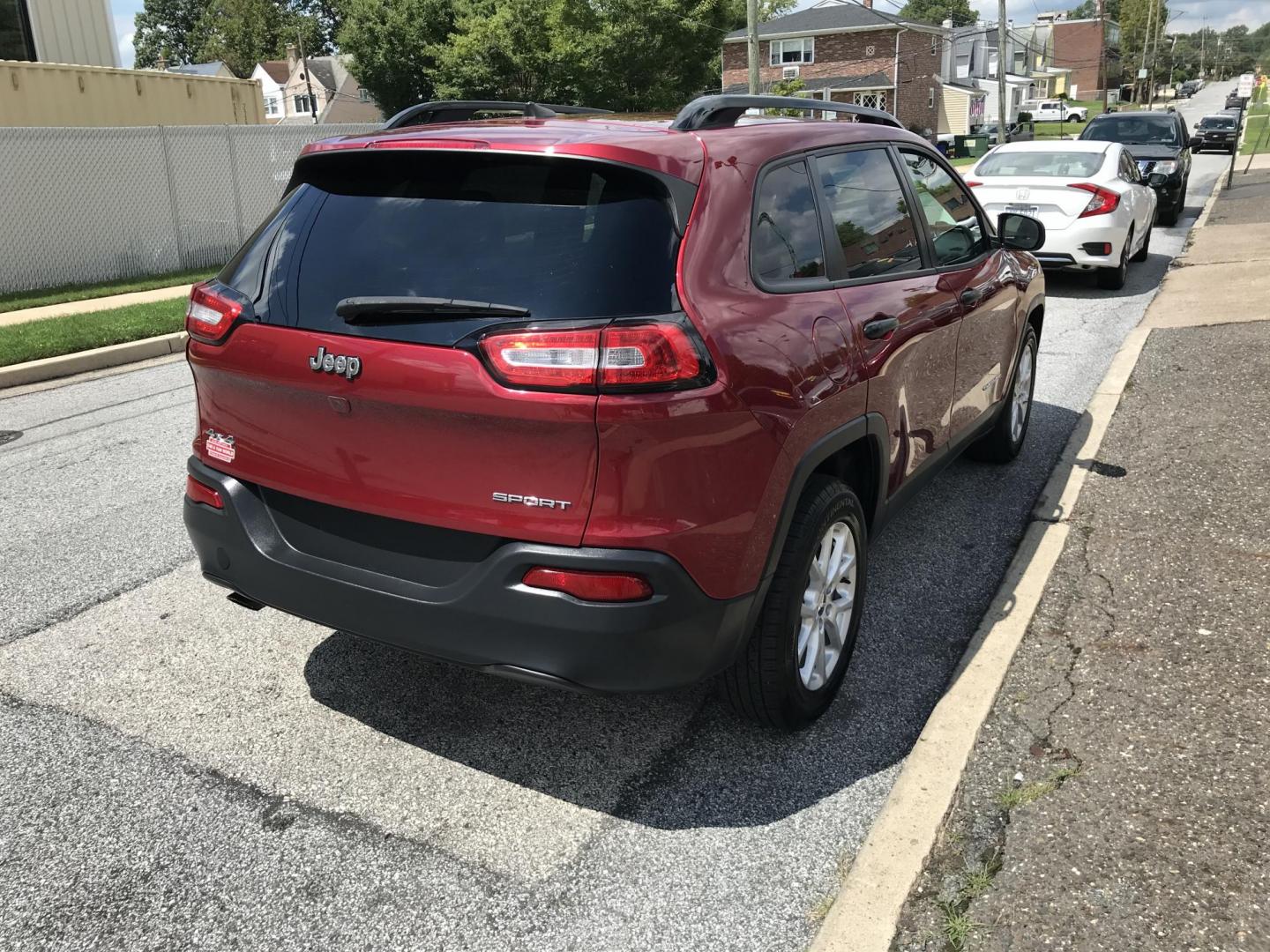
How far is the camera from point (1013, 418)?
602cm

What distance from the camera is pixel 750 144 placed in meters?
3.26

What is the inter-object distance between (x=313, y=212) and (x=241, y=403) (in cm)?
60

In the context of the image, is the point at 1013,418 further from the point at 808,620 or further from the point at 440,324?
the point at 440,324

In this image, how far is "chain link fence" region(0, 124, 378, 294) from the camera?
13328 millimetres

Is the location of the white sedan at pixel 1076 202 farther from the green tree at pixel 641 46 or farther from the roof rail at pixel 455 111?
the green tree at pixel 641 46

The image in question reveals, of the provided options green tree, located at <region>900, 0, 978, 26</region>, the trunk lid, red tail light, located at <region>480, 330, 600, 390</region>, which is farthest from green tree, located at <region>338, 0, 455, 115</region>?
green tree, located at <region>900, 0, 978, 26</region>

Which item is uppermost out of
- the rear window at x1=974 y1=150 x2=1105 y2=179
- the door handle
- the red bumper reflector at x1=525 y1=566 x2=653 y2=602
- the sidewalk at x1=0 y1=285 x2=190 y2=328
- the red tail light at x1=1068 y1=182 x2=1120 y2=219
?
the door handle

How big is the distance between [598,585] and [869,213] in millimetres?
1986

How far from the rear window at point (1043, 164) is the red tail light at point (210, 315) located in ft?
35.5


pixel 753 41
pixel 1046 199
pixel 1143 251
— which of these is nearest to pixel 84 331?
pixel 1046 199

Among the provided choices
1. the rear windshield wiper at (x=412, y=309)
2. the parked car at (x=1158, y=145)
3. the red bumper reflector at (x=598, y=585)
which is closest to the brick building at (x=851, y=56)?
the parked car at (x=1158, y=145)

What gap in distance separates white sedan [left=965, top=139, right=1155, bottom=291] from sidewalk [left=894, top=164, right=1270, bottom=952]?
5.81m

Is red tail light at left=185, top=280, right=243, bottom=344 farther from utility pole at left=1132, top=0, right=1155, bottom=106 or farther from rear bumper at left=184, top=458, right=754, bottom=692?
utility pole at left=1132, top=0, right=1155, bottom=106

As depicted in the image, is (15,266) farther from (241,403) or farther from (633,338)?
(633,338)
